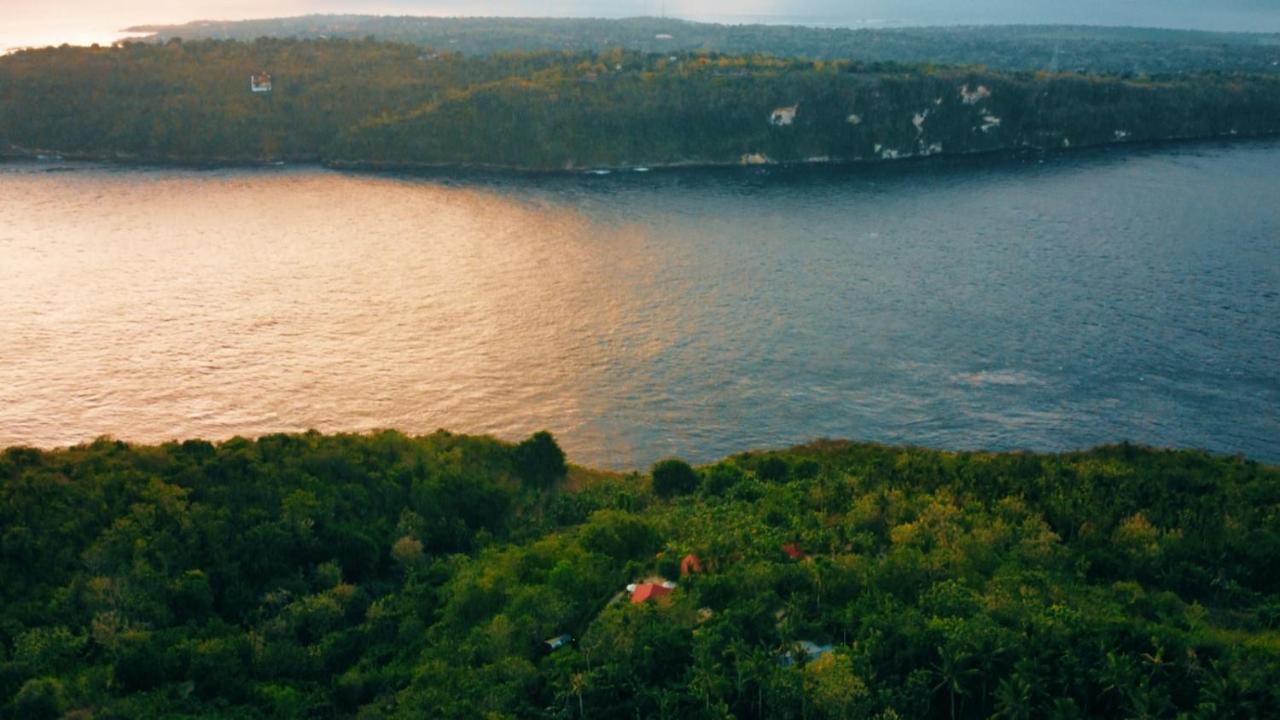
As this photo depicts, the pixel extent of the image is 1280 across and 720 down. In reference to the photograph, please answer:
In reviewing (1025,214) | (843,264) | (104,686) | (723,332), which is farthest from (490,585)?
(1025,214)

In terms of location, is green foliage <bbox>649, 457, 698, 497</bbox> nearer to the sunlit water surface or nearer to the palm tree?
the sunlit water surface

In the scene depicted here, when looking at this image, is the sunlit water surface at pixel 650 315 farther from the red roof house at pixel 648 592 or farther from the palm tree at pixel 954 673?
the palm tree at pixel 954 673

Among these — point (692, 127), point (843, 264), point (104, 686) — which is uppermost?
point (692, 127)

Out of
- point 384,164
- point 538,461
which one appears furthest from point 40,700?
point 384,164

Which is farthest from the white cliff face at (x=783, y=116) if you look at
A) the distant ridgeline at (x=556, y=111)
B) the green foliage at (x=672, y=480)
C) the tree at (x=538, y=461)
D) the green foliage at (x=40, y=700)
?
the green foliage at (x=40, y=700)

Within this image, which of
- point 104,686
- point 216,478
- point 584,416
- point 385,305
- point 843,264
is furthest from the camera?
point 843,264

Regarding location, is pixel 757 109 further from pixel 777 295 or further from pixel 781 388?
pixel 781 388

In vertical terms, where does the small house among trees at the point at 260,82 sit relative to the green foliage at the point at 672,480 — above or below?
above

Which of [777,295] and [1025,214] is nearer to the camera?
[777,295]
